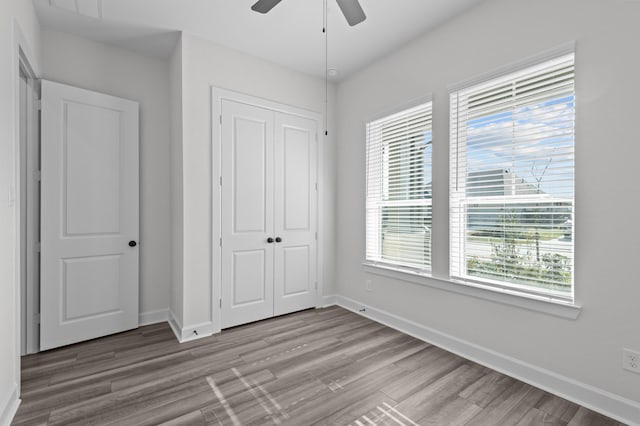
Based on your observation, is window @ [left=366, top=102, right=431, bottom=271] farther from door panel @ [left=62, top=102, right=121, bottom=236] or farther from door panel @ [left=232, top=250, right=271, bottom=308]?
door panel @ [left=62, top=102, right=121, bottom=236]

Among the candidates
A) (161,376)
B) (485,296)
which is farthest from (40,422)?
(485,296)

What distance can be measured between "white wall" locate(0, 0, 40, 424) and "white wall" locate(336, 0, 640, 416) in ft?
10.1

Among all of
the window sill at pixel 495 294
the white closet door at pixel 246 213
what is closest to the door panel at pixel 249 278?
the white closet door at pixel 246 213

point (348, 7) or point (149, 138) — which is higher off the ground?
point (348, 7)

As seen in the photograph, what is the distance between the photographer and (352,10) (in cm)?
195

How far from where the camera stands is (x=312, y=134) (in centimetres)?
385

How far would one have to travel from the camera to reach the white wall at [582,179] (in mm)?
1807

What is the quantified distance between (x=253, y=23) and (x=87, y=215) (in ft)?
7.82

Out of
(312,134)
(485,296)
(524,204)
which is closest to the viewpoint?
(524,204)

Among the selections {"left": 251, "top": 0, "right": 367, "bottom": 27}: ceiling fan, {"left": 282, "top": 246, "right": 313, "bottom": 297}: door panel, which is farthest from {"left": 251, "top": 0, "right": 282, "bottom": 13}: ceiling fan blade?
{"left": 282, "top": 246, "right": 313, "bottom": 297}: door panel

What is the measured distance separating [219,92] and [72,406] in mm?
2798

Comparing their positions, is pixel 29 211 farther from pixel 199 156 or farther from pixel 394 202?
pixel 394 202

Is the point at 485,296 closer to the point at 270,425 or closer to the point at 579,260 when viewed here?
the point at 579,260

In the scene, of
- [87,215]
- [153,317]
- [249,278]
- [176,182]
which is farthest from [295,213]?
[87,215]
